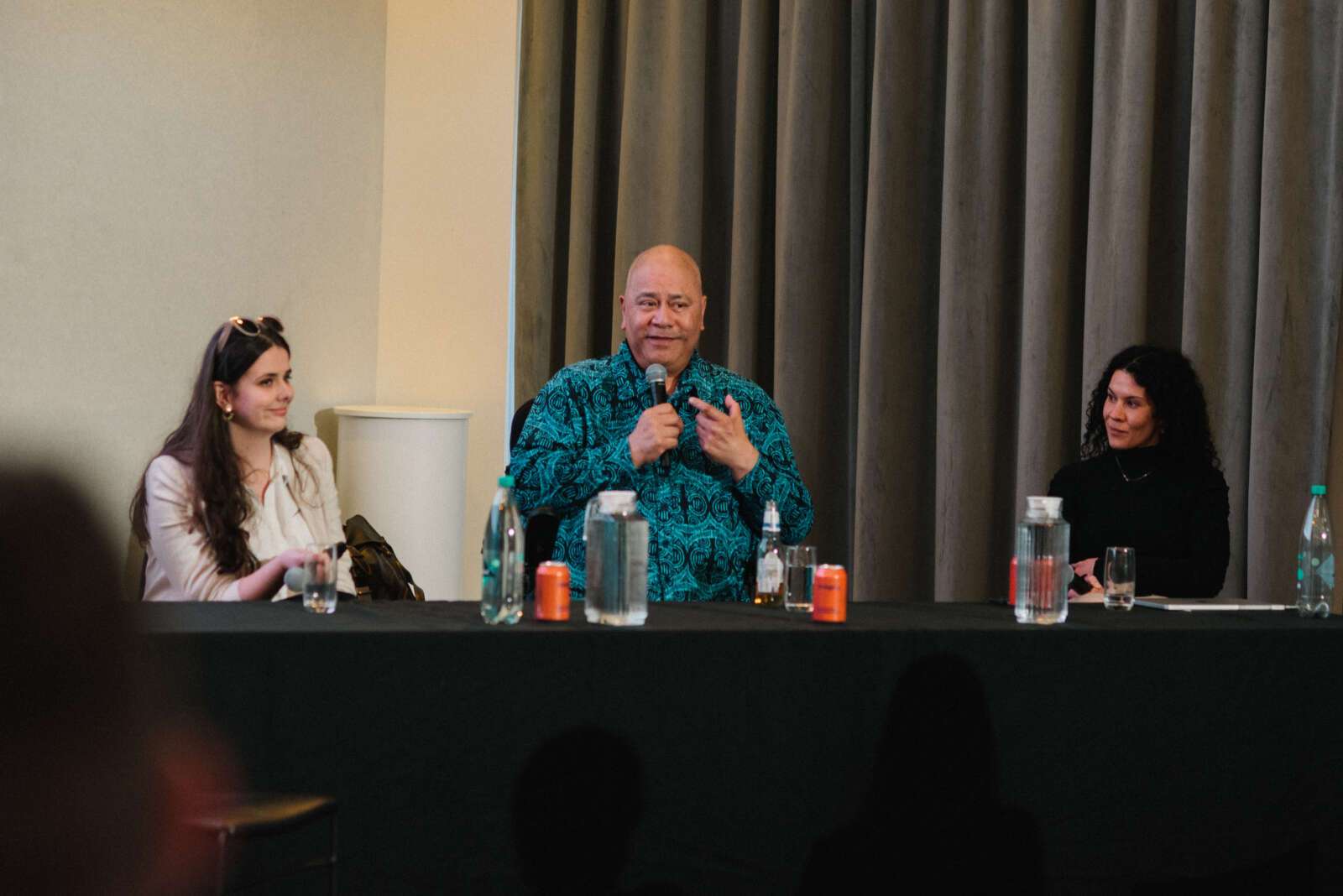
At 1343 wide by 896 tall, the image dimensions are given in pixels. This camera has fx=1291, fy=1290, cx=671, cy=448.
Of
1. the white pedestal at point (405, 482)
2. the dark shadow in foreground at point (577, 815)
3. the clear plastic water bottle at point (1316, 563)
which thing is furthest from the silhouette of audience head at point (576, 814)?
the white pedestal at point (405, 482)

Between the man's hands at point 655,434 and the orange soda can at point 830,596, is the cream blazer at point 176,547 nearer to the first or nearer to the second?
the man's hands at point 655,434

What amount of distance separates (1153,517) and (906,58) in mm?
1686

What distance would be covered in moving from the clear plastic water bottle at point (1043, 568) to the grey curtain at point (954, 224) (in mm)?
1435

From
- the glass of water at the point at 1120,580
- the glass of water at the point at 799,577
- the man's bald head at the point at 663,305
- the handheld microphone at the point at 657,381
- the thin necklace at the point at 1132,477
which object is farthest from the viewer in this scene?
the thin necklace at the point at 1132,477

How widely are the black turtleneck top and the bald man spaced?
0.75 metres

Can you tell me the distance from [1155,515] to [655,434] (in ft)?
4.10

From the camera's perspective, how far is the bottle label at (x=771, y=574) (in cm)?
230

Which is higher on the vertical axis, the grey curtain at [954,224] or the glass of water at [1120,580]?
the grey curtain at [954,224]

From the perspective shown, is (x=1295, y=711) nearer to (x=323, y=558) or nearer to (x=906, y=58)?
(x=323, y=558)

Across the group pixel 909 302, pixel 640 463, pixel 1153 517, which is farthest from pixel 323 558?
pixel 909 302

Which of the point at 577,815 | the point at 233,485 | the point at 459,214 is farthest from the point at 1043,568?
the point at 459,214

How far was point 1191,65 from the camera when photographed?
3553 millimetres

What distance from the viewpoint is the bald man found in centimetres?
264

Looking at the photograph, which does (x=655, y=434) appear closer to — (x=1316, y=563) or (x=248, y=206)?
(x=1316, y=563)
